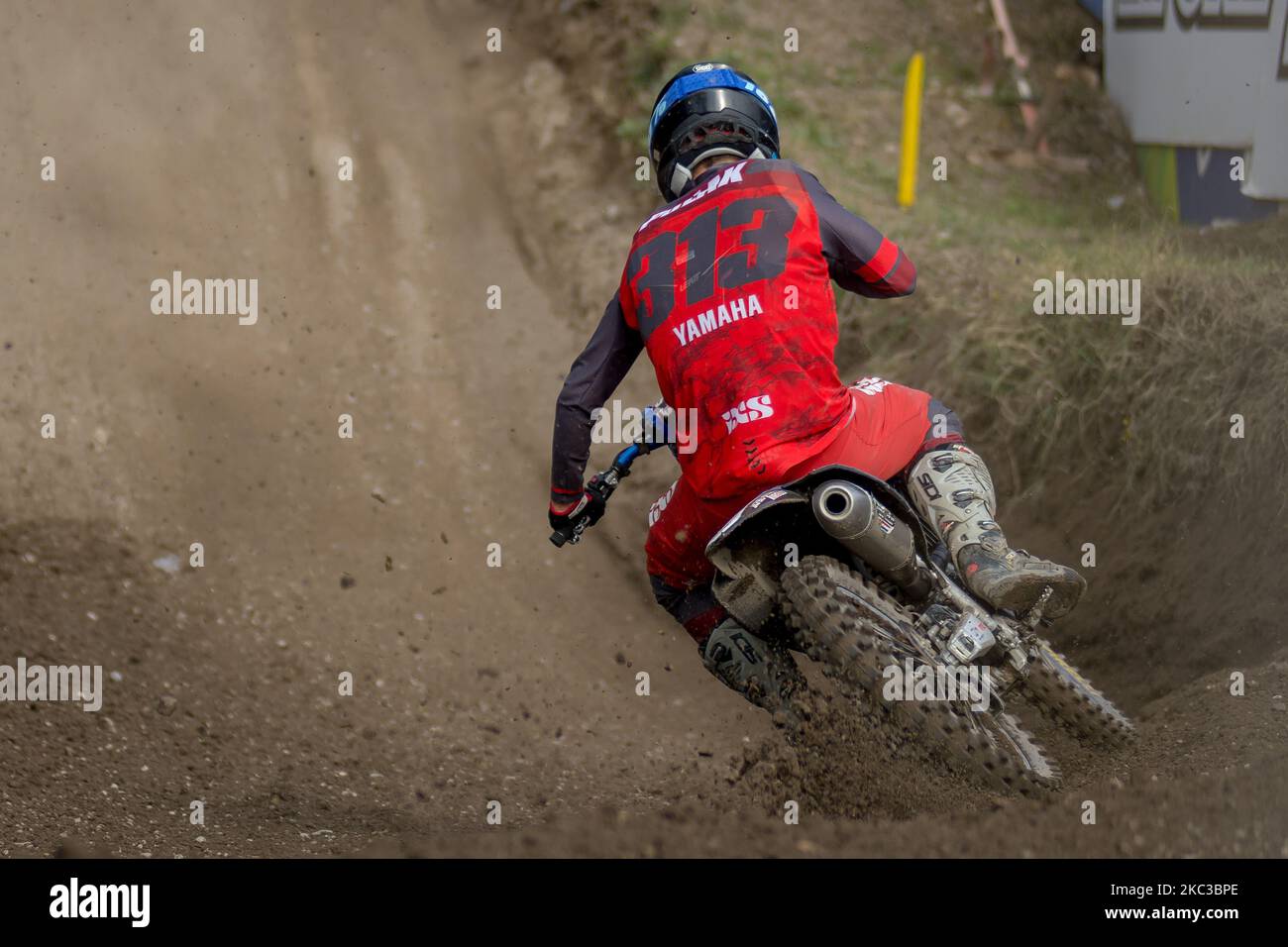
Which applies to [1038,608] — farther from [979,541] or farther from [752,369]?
[752,369]

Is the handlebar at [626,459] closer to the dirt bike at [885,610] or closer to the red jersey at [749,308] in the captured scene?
the red jersey at [749,308]

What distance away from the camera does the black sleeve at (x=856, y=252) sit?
13.6ft

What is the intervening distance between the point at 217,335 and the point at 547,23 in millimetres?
3874

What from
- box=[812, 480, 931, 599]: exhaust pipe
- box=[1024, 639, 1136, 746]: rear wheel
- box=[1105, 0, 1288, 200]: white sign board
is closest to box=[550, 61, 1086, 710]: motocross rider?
box=[812, 480, 931, 599]: exhaust pipe

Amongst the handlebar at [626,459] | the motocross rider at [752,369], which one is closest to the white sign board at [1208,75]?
the motocross rider at [752,369]

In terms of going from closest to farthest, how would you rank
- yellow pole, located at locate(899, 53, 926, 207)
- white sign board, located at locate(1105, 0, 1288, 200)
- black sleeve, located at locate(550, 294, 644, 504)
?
black sleeve, located at locate(550, 294, 644, 504), white sign board, located at locate(1105, 0, 1288, 200), yellow pole, located at locate(899, 53, 926, 207)

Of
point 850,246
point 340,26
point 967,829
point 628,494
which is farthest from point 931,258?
point 340,26

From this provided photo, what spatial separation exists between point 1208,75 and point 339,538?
6.11 meters

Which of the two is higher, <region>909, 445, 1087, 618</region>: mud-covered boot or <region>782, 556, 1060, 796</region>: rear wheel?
<region>909, 445, 1087, 618</region>: mud-covered boot

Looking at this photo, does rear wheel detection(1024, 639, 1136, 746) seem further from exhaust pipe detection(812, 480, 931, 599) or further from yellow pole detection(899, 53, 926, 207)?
yellow pole detection(899, 53, 926, 207)

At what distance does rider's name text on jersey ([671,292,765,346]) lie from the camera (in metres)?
3.89

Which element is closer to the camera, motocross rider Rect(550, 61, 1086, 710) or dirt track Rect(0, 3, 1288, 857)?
motocross rider Rect(550, 61, 1086, 710)

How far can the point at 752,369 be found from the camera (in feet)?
12.7

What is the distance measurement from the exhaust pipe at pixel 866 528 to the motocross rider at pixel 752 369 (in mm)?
240
